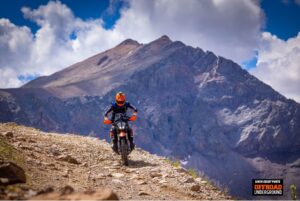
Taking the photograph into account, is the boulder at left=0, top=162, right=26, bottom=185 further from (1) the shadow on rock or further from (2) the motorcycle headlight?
(2) the motorcycle headlight

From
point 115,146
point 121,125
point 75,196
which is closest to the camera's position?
point 75,196

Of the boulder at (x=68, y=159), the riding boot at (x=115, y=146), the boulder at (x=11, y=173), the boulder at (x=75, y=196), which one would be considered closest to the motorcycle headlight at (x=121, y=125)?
the riding boot at (x=115, y=146)

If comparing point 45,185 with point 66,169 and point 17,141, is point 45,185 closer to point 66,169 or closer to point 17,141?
point 66,169

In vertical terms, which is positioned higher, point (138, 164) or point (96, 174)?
point (138, 164)

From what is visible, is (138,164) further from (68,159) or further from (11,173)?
(11,173)

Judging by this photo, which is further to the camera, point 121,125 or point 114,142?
point 114,142

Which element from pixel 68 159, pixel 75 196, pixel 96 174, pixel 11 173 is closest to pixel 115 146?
pixel 68 159

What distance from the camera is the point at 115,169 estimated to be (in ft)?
35.4

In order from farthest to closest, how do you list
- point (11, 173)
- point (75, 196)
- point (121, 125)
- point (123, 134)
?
point (121, 125), point (123, 134), point (11, 173), point (75, 196)

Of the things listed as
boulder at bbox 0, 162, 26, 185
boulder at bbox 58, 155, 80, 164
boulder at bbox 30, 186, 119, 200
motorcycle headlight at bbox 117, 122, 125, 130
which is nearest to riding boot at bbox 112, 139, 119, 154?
motorcycle headlight at bbox 117, 122, 125, 130

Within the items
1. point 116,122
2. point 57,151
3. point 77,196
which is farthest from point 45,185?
point 116,122

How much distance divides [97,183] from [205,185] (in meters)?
3.24

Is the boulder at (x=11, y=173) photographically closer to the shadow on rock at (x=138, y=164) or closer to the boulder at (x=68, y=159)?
the boulder at (x=68, y=159)

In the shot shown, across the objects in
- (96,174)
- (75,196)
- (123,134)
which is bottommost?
(75,196)
